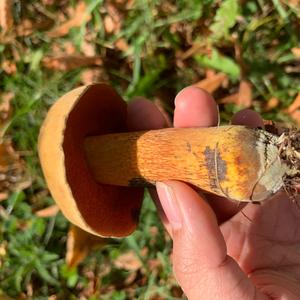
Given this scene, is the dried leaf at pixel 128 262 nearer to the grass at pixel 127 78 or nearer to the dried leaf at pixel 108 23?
the grass at pixel 127 78

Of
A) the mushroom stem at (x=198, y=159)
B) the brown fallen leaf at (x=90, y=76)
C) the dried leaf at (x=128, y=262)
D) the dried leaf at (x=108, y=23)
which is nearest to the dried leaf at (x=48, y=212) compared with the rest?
the dried leaf at (x=128, y=262)

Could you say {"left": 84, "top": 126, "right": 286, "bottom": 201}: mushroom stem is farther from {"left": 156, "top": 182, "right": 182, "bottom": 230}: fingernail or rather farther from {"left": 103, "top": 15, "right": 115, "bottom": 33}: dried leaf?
{"left": 103, "top": 15, "right": 115, "bottom": 33}: dried leaf

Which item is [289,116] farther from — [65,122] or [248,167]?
[65,122]

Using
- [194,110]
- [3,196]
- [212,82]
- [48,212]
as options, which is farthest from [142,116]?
[3,196]

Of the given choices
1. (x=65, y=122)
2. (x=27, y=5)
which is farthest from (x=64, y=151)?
(x=27, y=5)

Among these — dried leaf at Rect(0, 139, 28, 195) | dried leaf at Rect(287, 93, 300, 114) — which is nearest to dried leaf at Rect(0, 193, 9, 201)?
dried leaf at Rect(0, 139, 28, 195)

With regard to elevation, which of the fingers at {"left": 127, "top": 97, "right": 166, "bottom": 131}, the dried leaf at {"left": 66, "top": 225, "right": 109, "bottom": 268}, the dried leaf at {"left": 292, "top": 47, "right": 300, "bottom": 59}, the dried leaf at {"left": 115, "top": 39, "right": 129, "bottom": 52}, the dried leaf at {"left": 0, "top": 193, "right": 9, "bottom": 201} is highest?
the dried leaf at {"left": 115, "top": 39, "right": 129, "bottom": 52}

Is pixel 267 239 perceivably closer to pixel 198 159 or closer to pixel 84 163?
pixel 198 159
